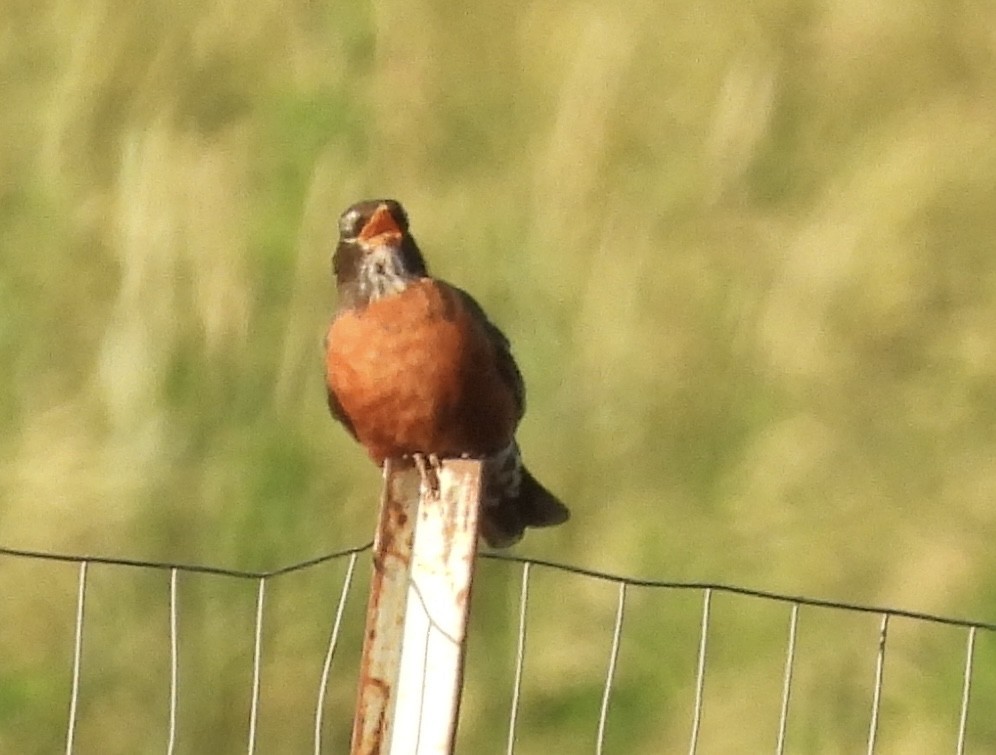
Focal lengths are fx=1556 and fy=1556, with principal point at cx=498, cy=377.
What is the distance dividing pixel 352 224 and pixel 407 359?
0.79 ft

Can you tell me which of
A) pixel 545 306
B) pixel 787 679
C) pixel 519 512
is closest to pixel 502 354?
pixel 519 512

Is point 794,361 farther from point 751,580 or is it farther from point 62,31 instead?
point 62,31

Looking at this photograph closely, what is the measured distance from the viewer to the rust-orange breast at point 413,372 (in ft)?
5.18

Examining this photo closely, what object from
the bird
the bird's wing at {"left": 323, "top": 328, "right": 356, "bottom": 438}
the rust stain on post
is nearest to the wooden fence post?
the rust stain on post

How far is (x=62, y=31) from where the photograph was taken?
2490mm

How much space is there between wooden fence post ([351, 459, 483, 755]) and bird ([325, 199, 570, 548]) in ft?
1.05

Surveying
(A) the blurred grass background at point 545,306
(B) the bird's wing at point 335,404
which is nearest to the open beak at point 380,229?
(B) the bird's wing at point 335,404

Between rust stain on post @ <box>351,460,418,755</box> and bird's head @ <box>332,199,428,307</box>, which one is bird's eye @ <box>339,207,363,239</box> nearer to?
bird's head @ <box>332,199,428,307</box>

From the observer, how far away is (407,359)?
1.58m

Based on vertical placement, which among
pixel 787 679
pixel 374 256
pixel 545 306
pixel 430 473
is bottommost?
pixel 787 679

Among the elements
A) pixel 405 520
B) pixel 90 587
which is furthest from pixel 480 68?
pixel 405 520

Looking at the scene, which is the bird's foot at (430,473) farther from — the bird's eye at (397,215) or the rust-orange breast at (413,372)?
the bird's eye at (397,215)

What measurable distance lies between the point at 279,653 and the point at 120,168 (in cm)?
81

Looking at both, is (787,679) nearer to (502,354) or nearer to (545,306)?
(502,354)
